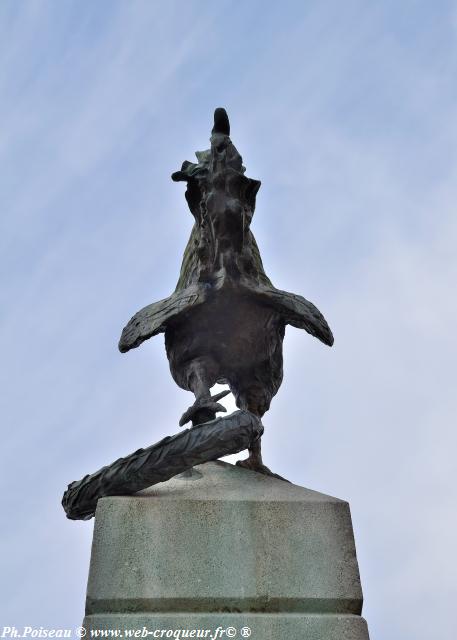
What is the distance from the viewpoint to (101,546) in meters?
3.47

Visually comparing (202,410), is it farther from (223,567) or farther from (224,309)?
(223,567)

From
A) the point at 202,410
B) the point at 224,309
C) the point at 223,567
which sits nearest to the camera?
the point at 223,567

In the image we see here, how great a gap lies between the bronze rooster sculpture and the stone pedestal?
2.20 feet

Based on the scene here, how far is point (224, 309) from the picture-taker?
444 cm

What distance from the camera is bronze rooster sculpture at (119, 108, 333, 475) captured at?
14.3 ft

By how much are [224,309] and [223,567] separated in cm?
158

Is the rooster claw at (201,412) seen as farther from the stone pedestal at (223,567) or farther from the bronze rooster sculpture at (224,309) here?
the stone pedestal at (223,567)

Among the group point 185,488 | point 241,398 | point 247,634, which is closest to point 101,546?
point 185,488

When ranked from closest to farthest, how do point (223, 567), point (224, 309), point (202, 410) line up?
point (223, 567) < point (202, 410) < point (224, 309)

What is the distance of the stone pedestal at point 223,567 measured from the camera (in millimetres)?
3295

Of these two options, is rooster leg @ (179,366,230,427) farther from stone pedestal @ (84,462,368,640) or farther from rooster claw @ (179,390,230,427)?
stone pedestal @ (84,462,368,640)

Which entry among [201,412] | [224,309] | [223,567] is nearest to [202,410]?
[201,412]

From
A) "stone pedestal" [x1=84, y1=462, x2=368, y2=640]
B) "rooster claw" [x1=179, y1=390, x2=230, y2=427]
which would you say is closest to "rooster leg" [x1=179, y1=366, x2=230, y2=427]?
"rooster claw" [x1=179, y1=390, x2=230, y2=427]

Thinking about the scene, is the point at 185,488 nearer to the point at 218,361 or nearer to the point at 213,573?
the point at 213,573
